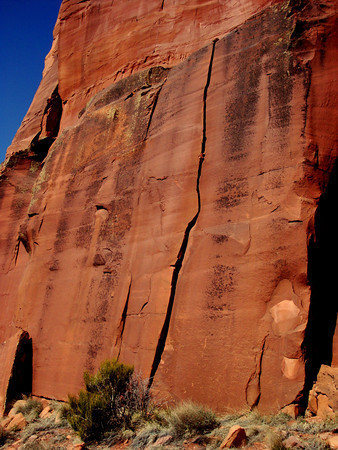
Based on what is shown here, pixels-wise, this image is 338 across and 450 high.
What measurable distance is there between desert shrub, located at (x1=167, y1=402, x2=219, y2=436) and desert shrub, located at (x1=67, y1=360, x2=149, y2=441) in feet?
3.06

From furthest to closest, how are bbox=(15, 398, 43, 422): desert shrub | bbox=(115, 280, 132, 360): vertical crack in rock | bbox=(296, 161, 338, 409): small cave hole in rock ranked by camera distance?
bbox=(15, 398, 43, 422): desert shrub < bbox=(115, 280, 132, 360): vertical crack in rock < bbox=(296, 161, 338, 409): small cave hole in rock

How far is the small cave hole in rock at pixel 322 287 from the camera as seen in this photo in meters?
5.67

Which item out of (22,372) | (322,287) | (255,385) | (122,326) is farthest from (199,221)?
(22,372)

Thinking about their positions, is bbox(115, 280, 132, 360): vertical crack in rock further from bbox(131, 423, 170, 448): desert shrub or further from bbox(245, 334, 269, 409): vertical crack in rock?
bbox(245, 334, 269, 409): vertical crack in rock

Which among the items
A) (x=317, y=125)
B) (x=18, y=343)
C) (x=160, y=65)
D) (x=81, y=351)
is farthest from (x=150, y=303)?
(x=160, y=65)

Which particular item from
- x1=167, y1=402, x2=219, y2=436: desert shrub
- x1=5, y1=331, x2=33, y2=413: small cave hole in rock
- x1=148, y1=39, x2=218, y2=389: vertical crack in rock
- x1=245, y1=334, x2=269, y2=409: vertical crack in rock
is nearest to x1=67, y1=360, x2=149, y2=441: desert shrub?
x1=148, y1=39, x2=218, y2=389: vertical crack in rock

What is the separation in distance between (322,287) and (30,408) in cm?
609

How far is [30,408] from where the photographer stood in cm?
791

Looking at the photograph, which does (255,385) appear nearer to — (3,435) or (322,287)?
(322,287)

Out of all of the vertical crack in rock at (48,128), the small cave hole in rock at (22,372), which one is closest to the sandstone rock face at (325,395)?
the small cave hole in rock at (22,372)

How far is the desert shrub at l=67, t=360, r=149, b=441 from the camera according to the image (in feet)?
19.1

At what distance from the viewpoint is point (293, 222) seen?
19.9 feet

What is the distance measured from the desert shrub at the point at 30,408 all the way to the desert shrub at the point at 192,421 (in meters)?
3.52

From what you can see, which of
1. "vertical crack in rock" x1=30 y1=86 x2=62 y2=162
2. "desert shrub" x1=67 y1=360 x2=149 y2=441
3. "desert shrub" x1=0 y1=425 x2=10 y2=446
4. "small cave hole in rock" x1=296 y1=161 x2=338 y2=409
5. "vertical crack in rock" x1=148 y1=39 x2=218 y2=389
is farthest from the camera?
"vertical crack in rock" x1=30 y1=86 x2=62 y2=162
